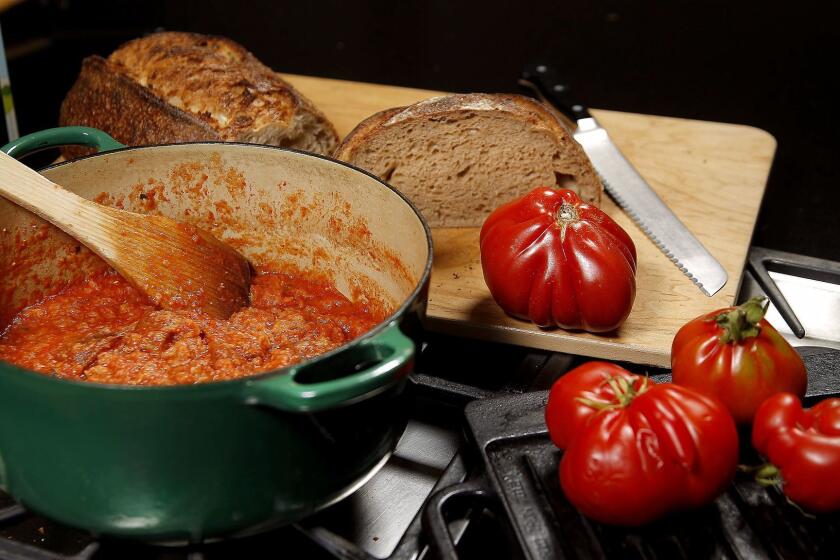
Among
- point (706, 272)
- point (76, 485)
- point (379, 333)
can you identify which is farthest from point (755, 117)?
point (76, 485)

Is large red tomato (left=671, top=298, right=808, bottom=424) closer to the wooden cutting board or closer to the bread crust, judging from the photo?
the wooden cutting board

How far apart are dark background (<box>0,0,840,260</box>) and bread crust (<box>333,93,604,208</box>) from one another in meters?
0.97

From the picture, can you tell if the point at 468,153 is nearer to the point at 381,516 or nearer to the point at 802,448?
the point at 381,516

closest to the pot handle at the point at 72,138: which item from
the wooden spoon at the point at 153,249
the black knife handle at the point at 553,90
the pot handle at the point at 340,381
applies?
the wooden spoon at the point at 153,249

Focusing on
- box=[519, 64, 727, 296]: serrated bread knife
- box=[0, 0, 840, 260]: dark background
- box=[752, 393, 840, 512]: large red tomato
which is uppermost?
box=[752, 393, 840, 512]: large red tomato

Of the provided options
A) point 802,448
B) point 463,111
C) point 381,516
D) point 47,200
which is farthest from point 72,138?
point 802,448

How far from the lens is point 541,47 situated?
9.42 feet

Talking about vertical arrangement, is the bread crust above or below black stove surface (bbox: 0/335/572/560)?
above

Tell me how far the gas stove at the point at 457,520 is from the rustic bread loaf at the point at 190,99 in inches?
23.2

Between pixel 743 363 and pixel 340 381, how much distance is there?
45 centimetres

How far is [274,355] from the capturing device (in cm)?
112

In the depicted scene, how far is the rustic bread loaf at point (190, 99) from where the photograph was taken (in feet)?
5.24

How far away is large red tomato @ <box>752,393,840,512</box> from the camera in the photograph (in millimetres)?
871

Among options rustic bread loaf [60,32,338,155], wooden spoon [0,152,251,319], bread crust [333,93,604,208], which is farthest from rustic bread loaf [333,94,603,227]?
wooden spoon [0,152,251,319]
